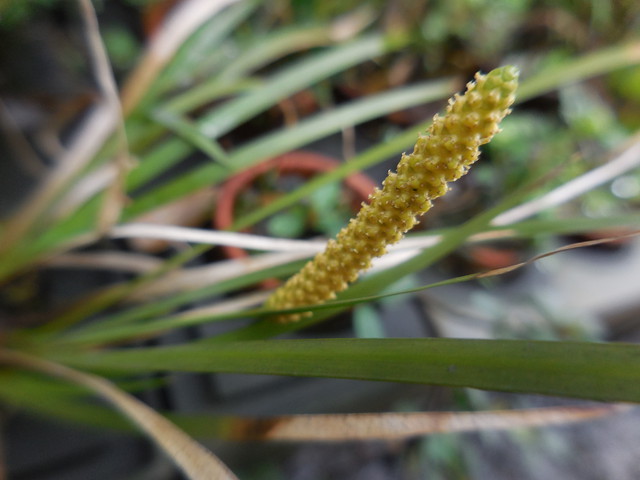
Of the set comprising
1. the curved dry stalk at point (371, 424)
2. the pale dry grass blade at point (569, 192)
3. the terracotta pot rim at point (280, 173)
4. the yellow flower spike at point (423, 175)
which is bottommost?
the curved dry stalk at point (371, 424)

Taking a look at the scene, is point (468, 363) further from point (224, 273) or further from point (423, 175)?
point (224, 273)

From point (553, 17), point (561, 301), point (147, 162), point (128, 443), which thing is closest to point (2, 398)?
point (128, 443)

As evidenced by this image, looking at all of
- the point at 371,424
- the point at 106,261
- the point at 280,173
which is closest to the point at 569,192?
the point at 371,424

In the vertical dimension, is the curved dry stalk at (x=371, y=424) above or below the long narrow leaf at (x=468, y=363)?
below

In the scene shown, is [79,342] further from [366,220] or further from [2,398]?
[366,220]

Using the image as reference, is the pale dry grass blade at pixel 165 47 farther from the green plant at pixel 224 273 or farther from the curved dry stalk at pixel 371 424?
the curved dry stalk at pixel 371 424

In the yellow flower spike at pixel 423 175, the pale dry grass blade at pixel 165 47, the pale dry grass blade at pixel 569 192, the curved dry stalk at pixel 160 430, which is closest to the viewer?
the yellow flower spike at pixel 423 175

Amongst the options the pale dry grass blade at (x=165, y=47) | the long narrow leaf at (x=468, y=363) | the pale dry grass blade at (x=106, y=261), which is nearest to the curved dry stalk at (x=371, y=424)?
the long narrow leaf at (x=468, y=363)

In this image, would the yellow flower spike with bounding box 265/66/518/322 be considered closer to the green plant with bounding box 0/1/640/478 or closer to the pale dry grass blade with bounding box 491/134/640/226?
the green plant with bounding box 0/1/640/478
